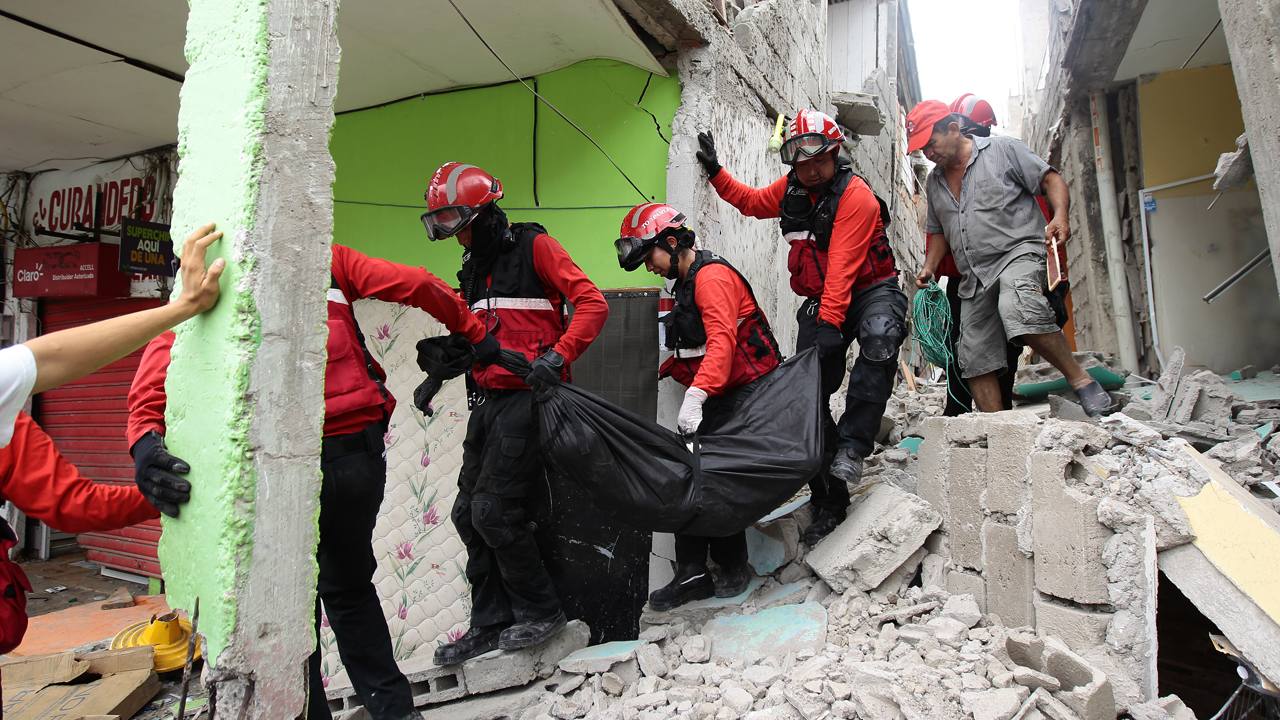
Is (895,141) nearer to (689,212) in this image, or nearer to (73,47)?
(689,212)

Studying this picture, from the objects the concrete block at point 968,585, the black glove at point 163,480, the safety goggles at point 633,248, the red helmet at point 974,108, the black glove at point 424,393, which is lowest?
the concrete block at point 968,585

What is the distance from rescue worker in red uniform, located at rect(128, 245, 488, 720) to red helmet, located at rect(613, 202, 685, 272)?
3.00ft

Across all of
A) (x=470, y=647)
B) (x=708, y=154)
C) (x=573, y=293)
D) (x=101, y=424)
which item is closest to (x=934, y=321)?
(x=708, y=154)

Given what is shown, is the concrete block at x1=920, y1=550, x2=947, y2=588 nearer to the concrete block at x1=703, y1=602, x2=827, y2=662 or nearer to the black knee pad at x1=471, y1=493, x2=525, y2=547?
the concrete block at x1=703, y1=602, x2=827, y2=662

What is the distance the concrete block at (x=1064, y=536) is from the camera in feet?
8.66

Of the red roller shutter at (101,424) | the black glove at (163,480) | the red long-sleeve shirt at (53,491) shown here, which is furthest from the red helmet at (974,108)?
the red roller shutter at (101,424)

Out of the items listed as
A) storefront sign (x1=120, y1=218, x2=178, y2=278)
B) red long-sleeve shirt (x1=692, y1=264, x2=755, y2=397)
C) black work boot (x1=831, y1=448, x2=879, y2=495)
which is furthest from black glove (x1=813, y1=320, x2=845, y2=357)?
storefront sign (x1=120, y1=218, x2=178, y2=278)

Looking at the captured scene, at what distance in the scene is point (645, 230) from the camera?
3.42m

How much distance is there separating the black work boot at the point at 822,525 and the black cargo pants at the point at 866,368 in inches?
0.9

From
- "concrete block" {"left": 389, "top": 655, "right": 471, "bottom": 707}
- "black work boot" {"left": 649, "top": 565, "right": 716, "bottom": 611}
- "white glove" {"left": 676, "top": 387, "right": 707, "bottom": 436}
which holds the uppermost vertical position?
"white glove" {"left": 676, "top": 387, "right": 707, "bottom": 436}

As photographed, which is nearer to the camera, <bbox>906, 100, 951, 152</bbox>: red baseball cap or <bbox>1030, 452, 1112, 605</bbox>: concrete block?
<bbox>1030, 452, 1112, 605</bbox>: concrete block

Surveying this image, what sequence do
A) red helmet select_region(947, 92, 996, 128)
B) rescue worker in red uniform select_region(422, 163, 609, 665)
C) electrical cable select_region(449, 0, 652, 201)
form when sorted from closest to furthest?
rescue worker in red uniform select_region(422, 163, 609, 665), red helmet select_region(947, 92, 996, 128), electrical cable select_region(449, 0, 652, 201)

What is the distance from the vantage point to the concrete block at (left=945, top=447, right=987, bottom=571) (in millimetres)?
3042

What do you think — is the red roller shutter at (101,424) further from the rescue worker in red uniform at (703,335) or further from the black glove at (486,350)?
the rescue worker in red uniform at (703,335)
